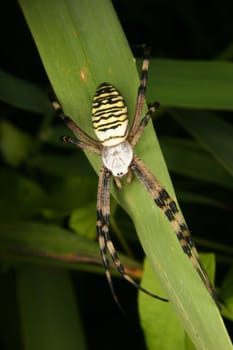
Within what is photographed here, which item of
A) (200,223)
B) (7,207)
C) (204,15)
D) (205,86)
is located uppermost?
(204,15)

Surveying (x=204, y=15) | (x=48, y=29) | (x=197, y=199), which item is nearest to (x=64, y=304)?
(x=197, y=199)

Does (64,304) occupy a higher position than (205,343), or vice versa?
(205,343)

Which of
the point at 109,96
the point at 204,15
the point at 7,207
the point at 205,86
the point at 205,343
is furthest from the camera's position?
the point at 204,15

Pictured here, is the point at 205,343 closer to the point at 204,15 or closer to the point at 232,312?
the point at 232,312

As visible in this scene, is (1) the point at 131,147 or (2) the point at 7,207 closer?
(1) the point at 131,147

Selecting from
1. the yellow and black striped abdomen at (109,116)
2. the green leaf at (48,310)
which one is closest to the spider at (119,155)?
the yellow and black striped abdomen at (109,116)

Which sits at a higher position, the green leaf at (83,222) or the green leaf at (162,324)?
the green leaf at (83,222)

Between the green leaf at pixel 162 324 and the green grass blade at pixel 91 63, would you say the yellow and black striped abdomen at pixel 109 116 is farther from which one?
the green leaf at pixel 162 324
